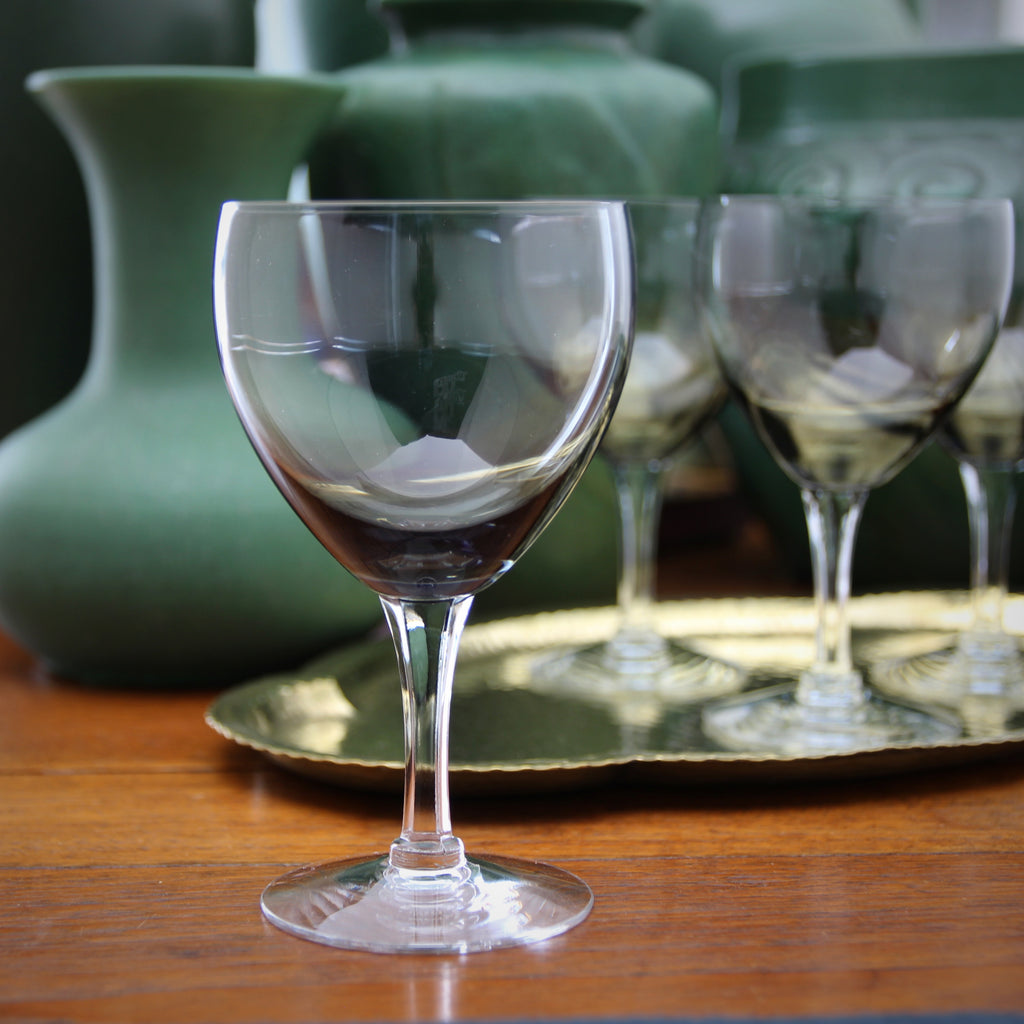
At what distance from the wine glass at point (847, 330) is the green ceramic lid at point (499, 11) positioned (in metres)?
0.21

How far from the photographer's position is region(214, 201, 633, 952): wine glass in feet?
1.00

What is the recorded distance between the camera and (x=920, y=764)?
1.41ft

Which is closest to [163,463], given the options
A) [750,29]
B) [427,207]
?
[427,207]

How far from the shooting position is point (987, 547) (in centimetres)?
57

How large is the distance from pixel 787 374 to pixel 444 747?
0.55 feet

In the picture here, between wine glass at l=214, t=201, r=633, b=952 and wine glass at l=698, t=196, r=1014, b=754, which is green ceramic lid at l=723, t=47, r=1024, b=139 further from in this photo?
wine glass at l=214, t=201, r=633, b=952

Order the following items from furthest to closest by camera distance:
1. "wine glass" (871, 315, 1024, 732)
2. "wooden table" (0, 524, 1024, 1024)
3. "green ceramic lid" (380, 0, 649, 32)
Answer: "green ceramic lid" (380, 0, 649, 32) < "wine glass" (871, 315, 1024, 732) < "wooden table" (0, 524, 1024, 1024)

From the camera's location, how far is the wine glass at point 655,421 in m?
0.53

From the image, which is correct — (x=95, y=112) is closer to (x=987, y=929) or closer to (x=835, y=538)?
(x=835, y=538)

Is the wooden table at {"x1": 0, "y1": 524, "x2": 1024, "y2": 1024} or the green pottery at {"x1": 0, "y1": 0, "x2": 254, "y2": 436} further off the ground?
the green pottery at {"x1": 0, "y1": 0, "x2": 254, "y2": 436}

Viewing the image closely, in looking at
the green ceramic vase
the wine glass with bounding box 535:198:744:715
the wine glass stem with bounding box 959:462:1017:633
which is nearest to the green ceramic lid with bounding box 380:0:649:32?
the green ceramic vase

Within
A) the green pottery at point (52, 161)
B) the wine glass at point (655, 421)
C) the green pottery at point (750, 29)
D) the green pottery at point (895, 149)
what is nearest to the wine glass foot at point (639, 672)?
the wine glass at point (655, 421)

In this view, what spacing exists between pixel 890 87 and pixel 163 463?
325mm

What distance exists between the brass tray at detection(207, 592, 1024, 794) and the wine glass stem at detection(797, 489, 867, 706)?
1.6 inches
